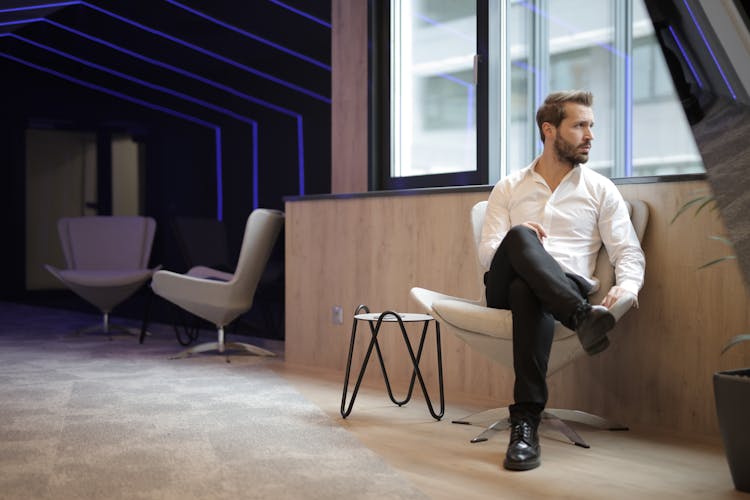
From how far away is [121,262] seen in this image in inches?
275

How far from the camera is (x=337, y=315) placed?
15.8 feet

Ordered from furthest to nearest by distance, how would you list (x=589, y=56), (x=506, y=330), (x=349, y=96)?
(x=589, y=56), (x=349, y=96), (x=506, y=330)

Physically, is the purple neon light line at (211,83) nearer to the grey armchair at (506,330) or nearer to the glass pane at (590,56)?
the grey armchair at (506,330)

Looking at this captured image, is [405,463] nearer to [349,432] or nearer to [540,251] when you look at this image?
[349,432]

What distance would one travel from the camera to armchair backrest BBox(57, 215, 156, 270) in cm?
693

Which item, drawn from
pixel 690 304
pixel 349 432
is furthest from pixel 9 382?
pixel 690 304

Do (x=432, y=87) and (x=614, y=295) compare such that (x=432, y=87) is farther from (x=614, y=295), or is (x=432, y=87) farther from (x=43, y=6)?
(x=43, y=6)

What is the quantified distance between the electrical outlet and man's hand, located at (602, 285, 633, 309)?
2073 mm

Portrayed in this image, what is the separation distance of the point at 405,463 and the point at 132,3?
17.4ft

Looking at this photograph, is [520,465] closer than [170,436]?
Yes

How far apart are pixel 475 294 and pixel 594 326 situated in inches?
50.4

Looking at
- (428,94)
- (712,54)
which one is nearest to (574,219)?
(712,54)

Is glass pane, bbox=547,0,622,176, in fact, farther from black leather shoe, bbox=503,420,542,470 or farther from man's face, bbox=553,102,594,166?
black leather shoe, bbox=503,420,542,470

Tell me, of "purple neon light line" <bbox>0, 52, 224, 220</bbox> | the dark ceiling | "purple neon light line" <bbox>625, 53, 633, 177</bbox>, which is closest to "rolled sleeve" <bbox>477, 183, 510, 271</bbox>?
the dark ceiling
